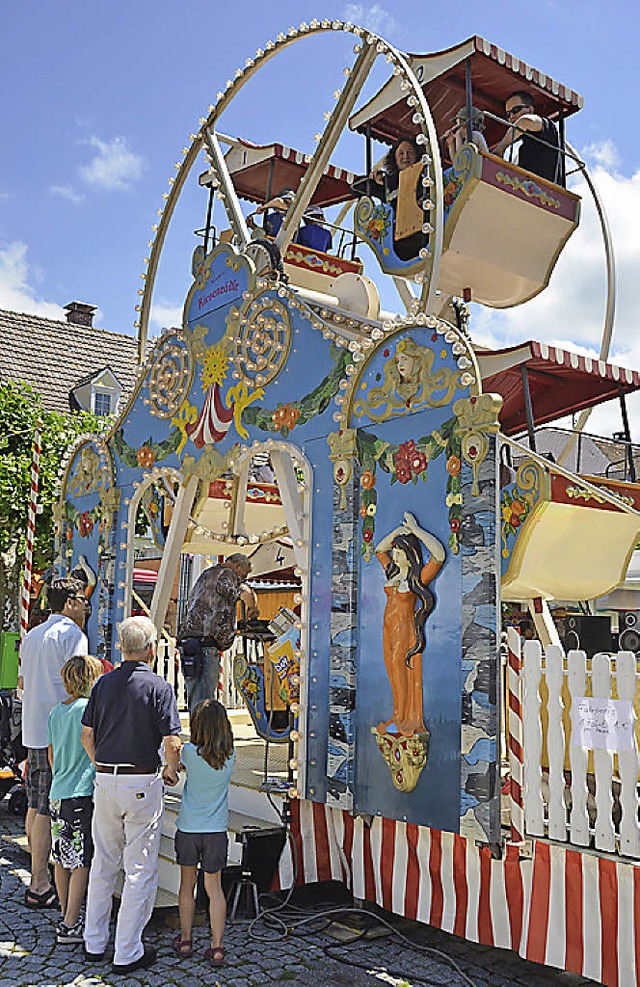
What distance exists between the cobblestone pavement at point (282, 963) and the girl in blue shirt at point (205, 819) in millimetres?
240

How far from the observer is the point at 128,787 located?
4816 millimetres

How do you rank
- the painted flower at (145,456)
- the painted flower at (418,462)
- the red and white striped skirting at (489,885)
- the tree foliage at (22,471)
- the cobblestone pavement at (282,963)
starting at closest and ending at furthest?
the red and white striped skirting at (489,885)
the cobblestone pavement at (282,963)
the painted flower at (418,462)
the painted flower at (145,456)
the tree foliage at (22,471)

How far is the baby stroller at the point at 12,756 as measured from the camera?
820 centimetres

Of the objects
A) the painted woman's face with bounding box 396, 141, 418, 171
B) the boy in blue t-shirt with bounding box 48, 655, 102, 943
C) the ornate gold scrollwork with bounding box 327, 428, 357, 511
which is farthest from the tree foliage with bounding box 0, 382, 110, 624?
the boy in blue t-shirt with bounding box 48, 655, 102, 943

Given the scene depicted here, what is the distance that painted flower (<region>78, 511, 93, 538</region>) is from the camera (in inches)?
375

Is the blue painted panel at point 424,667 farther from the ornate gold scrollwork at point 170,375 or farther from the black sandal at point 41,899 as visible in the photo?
the ornate gold scrollwork at point 170,375

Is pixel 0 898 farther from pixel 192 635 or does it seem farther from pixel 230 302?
pixel 230 302

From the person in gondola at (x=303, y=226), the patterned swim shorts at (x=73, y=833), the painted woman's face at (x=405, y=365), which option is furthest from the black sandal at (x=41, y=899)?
the person in gondola at (x=303, y=226)

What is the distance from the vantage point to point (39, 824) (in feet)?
19.6

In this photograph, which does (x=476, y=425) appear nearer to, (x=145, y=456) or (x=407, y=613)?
(x=407, y=613)

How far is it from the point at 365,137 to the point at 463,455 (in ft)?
13.7

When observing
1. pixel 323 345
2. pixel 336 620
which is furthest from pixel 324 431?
pixel 336 620

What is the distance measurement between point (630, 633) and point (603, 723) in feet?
36.3

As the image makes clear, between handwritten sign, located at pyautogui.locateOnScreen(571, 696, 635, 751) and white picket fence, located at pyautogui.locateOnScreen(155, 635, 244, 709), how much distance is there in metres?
6.52
